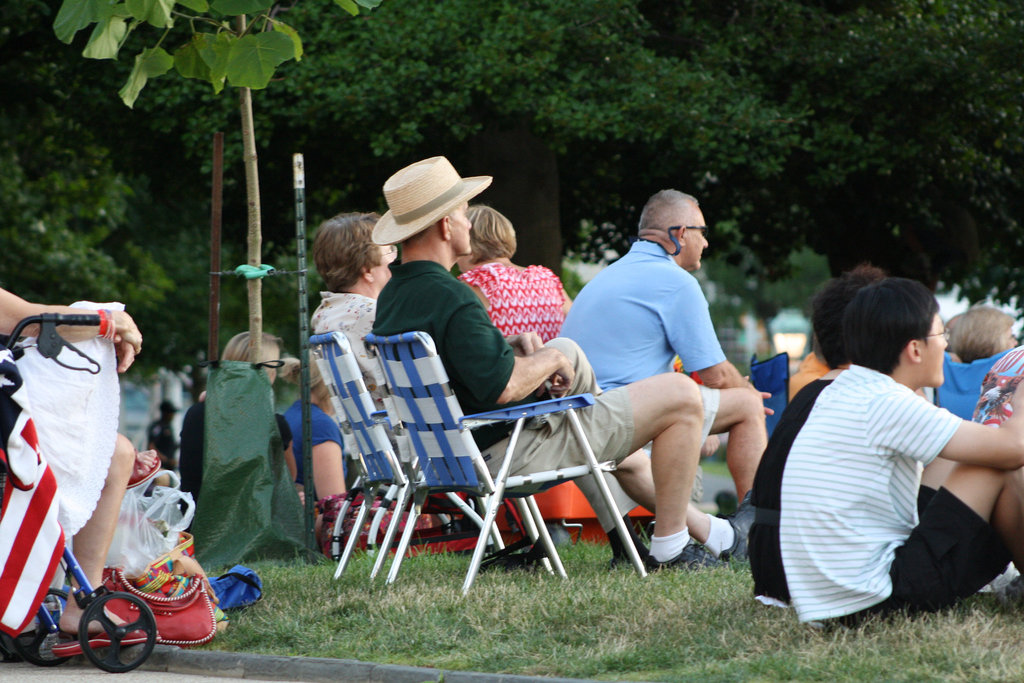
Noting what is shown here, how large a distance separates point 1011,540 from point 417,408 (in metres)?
2.27

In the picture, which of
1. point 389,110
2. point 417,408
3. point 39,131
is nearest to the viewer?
point 417,408

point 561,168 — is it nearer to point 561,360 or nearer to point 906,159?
point 906,159

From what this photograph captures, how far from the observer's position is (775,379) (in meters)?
8.95

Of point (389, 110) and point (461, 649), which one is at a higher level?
point (389, 110)

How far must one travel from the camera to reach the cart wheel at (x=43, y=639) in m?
4.59

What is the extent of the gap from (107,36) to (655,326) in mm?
2749

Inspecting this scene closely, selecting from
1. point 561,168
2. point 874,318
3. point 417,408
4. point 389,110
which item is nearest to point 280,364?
point 417,408

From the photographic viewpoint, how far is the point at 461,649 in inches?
170

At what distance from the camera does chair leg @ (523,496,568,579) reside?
561 cm

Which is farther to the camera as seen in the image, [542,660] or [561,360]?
[561,360]

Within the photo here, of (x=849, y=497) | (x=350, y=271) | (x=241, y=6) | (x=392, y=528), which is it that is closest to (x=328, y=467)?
(x=350, y=271)

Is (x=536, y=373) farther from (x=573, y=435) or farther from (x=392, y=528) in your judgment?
(x=392, y=528)

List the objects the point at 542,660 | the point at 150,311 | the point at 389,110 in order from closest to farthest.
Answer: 1. the point at 542,660
2. the point at 389,110
3. the point at 150,311

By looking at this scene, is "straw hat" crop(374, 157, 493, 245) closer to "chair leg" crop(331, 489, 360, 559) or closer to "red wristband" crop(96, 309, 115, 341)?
"red wristband" crop(96, 309, 115, 341)
